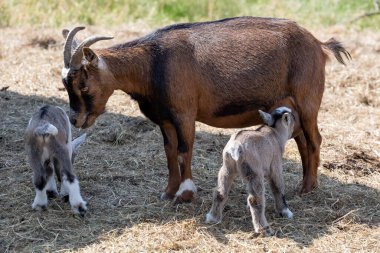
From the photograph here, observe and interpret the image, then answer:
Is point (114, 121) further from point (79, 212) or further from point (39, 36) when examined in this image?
point (39, 36)

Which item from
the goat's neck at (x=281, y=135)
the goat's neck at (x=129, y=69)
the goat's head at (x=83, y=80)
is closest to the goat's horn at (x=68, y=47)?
the goat's head at (x=83, y=80)

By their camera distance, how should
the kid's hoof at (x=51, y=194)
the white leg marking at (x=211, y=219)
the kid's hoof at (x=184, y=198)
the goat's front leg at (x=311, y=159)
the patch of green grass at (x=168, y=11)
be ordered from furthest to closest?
the patch of green grass at (x=168, y=11) → the goat's front leg at (x=311, y=159) → the kid's hoof at (x=51, y=194) → the kid's hoof at (x=184, y=198) → the white leg marking at (x=211, y=219)

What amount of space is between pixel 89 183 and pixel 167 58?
1.55 m

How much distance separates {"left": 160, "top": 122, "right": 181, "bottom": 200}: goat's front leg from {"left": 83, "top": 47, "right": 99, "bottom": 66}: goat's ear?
36.0 inches

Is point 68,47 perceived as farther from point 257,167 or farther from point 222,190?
point 257,167

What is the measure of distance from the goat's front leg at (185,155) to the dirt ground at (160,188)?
0.13 metres

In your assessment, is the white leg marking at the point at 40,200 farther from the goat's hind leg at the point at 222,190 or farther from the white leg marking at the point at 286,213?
the white leg marking at the point at 286,213

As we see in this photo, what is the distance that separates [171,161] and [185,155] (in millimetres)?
297

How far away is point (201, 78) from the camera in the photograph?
7.05m

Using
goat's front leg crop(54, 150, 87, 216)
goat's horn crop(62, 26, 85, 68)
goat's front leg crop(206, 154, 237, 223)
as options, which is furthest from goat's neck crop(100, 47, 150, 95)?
goat's front leg crop(206, 154, 237, 223)

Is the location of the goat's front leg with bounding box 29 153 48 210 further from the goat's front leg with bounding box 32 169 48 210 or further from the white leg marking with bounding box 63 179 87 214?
the white leg marking with bounding box 63 179 87 214

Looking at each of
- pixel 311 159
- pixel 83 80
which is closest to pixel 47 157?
pixel 83 80

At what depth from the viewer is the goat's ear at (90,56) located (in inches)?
262

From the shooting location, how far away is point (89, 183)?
764cm
